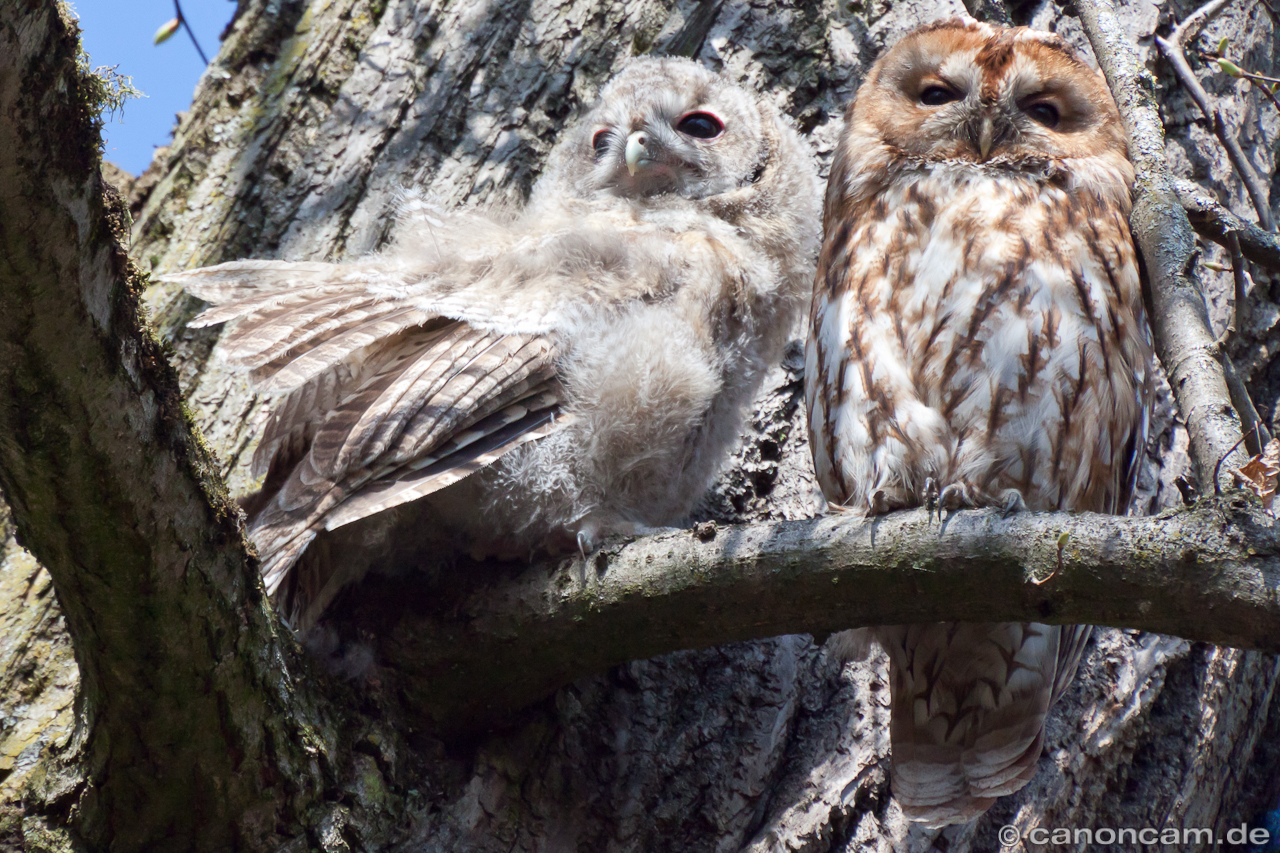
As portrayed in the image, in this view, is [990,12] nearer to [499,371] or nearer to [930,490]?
[930,490]

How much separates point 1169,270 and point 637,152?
1.40 meters

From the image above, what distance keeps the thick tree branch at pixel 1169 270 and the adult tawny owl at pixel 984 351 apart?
0.80 feet

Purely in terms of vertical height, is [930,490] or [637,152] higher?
[637,152]

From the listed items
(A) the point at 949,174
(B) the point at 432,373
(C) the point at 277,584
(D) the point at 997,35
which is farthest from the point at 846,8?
(C) the point at 277,584

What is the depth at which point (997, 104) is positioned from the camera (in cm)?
204

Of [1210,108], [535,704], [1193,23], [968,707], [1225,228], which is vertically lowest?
[968,707]

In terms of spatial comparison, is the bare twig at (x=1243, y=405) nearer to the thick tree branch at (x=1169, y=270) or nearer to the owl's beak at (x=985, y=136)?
the thick tree branch at (x=1169, y=270)

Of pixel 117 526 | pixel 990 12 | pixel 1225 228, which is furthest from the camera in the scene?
pixel 990 12

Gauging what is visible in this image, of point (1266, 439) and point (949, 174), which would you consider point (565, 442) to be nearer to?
point (949, 174)

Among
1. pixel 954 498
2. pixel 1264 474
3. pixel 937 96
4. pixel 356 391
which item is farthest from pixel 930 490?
pixel 356 391

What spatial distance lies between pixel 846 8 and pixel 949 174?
965 mm

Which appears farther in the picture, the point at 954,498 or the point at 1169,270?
the point at 954,498

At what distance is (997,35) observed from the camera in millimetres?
2096

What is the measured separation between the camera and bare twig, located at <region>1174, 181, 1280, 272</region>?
1.47m
